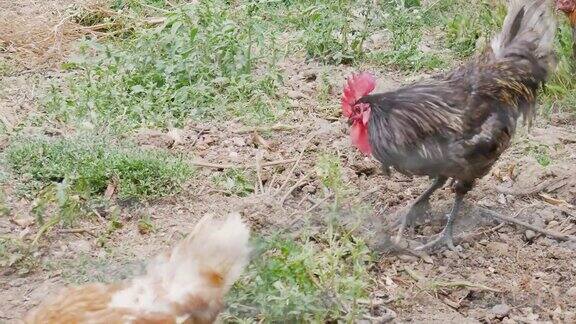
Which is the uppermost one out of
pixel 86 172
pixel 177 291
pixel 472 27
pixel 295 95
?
pixel 177 291

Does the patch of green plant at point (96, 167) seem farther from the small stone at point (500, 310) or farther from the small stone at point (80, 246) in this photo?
the small stone at point (500, 310)

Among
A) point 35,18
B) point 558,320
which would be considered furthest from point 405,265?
point 35,18

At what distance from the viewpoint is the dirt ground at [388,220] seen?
17.3 ft

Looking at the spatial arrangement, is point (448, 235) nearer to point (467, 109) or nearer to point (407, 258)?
point (407, 258)

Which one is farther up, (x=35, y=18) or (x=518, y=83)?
(x=518, y=83)

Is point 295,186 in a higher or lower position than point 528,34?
lower

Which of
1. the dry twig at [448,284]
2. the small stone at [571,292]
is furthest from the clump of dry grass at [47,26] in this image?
the small stone at [571,292]

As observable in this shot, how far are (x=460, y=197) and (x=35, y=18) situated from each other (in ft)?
16.4

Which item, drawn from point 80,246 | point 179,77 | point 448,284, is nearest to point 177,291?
point 80,246

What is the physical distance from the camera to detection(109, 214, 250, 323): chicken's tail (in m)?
4.03

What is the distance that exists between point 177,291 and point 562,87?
4478 millimetres

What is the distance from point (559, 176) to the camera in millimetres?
6457

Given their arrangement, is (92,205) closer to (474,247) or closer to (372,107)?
(372,107)

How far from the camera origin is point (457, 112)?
5.62 m
